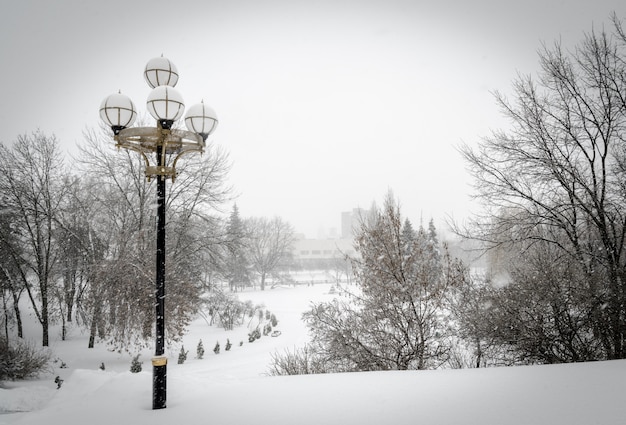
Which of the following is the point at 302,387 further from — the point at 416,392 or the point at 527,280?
the point at 527,280

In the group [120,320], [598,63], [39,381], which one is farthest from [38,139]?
[598,63]

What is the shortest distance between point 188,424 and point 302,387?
1.58 meters

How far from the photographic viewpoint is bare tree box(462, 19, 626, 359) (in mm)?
6621

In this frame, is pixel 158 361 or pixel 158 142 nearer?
pixel 158 361

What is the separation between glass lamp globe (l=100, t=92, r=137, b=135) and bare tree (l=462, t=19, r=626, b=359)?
717 centimetres

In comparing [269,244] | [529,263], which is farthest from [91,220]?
[269,244]

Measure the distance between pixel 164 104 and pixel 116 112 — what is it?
857 millimetres

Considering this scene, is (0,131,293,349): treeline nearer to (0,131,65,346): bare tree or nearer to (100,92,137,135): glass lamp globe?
(0,131,65,346): bare tree

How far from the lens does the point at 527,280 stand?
242 inches

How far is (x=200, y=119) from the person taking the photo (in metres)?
4.32

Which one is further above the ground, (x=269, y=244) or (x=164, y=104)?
(x=269, y=244)

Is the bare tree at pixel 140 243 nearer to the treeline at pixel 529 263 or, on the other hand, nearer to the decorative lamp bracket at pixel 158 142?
the treeline at pixel 529 263

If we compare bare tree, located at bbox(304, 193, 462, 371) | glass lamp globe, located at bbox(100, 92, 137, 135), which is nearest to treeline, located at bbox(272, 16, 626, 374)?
bare tree, located at bbox(304, 193, 462, 371)

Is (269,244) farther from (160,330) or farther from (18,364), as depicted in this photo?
(160,330)
